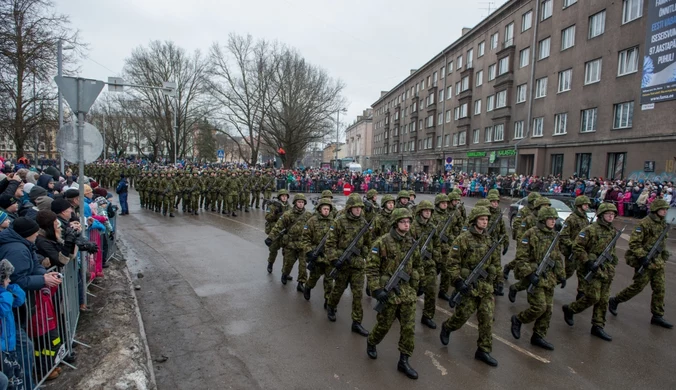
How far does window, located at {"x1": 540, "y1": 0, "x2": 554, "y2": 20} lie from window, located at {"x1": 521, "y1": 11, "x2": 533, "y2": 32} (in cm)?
137

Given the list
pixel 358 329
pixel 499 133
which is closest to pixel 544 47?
pixel 499 133

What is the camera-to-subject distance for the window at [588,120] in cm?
2512

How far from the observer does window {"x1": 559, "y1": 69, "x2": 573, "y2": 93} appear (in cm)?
2730

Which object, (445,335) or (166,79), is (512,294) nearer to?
(445,335)

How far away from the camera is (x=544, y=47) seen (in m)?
30.0

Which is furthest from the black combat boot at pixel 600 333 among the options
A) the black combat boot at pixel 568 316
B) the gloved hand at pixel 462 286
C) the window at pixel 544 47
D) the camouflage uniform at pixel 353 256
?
the window at pixel 544 47

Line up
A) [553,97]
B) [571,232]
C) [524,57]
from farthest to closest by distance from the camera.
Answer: [524,57], [553,97], [571,232]

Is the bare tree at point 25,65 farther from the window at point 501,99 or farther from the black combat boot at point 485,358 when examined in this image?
the window at point 501,99

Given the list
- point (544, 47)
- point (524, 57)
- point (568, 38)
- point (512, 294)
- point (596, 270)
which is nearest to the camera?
point (596, 270)

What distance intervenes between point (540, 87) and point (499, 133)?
5771 millimetres

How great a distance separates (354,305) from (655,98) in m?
21.0

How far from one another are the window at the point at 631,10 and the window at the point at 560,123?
251 inches

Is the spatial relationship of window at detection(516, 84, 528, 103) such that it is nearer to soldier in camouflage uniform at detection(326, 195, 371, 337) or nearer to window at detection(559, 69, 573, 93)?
window at detection(559, 69, 573, 93)

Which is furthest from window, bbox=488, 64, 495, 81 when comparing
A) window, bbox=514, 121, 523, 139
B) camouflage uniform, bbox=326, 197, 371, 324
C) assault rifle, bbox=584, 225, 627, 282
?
camouflage uniform, bbox=326, 197, 371, 324
